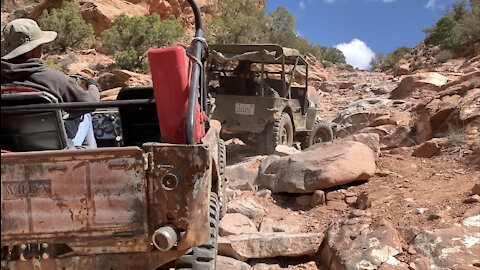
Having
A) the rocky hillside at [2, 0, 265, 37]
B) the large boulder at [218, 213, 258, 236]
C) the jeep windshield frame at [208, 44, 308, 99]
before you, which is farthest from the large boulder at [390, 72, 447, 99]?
the rocky hillside at [2, 0, 265, 37]

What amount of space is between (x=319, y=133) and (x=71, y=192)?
29.1 ft

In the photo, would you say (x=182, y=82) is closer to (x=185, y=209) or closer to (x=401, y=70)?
(x=185, y=209)

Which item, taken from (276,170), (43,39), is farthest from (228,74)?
(43,39)

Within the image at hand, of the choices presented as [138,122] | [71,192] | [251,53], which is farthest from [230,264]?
[251,53]

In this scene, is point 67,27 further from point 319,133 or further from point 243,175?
point 243,175

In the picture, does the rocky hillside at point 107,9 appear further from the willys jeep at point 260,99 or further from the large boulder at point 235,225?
the large boulder at point 235,225

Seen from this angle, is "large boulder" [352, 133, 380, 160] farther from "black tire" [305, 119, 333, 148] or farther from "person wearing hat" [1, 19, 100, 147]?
"person wearing hat" [1, 19, 100, 147]

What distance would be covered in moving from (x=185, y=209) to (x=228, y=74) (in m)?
7.83

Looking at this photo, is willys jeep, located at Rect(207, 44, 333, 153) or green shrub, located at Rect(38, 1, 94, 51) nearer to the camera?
willys jeep, located at Rect(207, 44, 333, 153)

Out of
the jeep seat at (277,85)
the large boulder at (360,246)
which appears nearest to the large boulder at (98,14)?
the jeep seat at (277,85)

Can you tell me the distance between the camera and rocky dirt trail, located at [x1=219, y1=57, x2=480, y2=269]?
3.43 m

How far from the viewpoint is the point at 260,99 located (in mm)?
8445

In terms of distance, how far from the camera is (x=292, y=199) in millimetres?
5496

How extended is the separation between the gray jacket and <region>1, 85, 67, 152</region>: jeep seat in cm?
9
